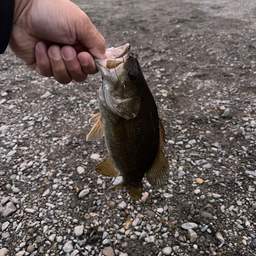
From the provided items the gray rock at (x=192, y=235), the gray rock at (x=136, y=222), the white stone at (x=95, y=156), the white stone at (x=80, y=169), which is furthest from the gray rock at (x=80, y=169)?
the gray rock at (x=192, y=235)

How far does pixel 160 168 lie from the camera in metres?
2.19

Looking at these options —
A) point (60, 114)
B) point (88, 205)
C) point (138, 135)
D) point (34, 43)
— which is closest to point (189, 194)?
point (88, 205)

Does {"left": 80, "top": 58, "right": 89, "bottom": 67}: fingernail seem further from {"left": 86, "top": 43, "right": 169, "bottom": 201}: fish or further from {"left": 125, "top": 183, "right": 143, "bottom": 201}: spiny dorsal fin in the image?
{"left": 125, "top": 183, "right": 143, "bottom": 201}: spiny dorsal fin

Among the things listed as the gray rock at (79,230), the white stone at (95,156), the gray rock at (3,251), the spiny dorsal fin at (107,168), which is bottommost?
the gray rock at (3,251)

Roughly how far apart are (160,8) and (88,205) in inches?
366

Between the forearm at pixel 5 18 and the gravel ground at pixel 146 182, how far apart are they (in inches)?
78.8

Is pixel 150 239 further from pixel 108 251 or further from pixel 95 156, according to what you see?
pixel 95 156

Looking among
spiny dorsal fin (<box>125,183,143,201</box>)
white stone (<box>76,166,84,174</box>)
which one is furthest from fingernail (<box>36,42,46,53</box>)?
white stone (<box>76,166,84,174</box>)

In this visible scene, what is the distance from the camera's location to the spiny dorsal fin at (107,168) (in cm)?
234

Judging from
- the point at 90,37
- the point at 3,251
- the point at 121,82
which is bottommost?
the point at 3,251

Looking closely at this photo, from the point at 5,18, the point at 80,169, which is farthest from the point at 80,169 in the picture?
the point at 5,18

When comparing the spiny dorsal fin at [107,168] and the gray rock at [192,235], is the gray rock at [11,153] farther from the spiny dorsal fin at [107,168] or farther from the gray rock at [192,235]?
the gray rock at [192,235]

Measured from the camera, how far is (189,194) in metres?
3.14

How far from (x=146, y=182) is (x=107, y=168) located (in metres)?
1.12
